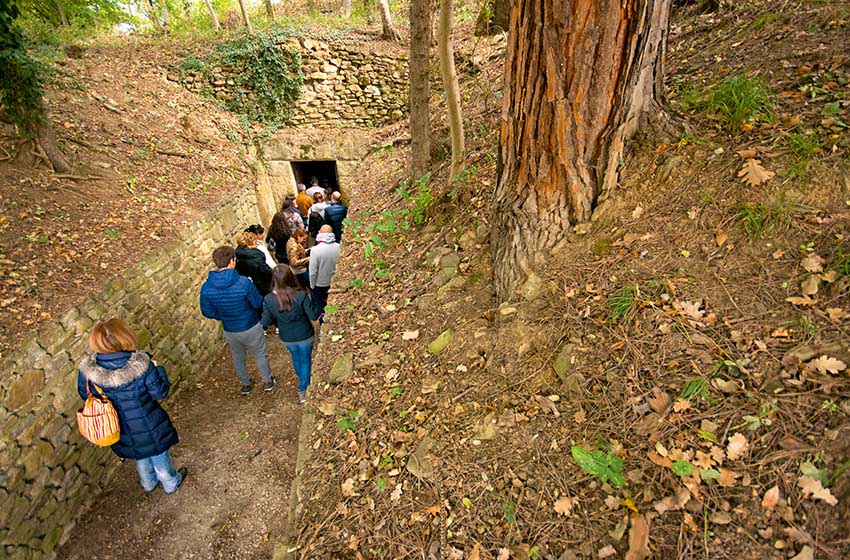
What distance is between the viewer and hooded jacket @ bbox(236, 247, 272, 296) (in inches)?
223

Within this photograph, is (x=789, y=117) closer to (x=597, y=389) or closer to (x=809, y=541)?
(x=597, y=389)

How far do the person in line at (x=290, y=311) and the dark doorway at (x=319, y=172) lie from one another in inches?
334

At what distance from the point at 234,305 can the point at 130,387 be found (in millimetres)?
1379

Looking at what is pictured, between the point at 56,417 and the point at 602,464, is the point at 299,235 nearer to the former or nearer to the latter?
the point at 56,417

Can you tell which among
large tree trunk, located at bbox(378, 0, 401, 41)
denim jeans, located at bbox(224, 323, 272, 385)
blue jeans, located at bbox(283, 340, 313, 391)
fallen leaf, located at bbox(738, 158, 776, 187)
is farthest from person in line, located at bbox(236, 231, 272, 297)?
large tree trunk, located at bbox(378, 0, 401, 41)

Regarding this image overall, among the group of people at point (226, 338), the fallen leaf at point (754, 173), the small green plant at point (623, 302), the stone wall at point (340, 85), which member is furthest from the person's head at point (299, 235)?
the stone wall at point (340, 85)

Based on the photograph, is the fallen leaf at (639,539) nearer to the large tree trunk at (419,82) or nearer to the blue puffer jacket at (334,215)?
the large tree trunk at (419,82)

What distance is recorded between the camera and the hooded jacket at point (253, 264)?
18.6 ft

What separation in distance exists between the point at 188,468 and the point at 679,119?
227 inches

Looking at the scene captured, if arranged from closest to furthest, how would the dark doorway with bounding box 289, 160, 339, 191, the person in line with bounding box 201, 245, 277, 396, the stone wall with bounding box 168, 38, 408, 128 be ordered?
the person in line with bounding box 201, 245, 277, 396, the stone wall with bounding box 168, 38, 408, 128, the dark doorway with bounding box 289, 160, 339, 191

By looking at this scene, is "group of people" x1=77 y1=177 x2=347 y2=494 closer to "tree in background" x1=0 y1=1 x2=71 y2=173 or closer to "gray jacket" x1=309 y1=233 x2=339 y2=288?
"gray jacket" x1=309 y1=233 x2=339 y2=288

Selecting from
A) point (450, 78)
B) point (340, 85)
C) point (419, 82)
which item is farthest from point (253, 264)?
point (340, 85)

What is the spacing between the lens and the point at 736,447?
1.79 metres

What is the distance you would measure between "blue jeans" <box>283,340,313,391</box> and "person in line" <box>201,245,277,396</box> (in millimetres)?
546
